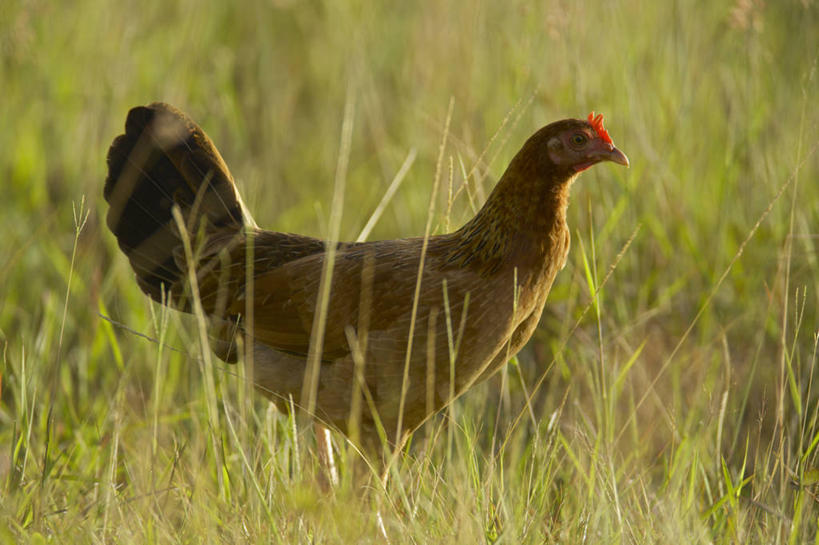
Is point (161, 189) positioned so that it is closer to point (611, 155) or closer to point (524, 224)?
point (524, 224)

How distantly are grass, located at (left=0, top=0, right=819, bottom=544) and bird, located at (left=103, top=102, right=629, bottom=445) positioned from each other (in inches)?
6.7


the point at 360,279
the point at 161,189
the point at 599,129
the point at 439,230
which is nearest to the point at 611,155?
the point at 599,129

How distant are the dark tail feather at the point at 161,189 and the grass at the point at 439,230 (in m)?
0.29

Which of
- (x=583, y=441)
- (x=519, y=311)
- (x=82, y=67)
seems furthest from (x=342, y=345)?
(x=82, y=67)

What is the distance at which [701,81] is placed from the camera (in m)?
5.12

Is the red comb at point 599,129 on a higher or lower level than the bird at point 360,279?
higher

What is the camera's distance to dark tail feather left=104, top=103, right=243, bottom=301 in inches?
152

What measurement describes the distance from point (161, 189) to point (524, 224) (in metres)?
1.60

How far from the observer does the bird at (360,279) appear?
10.3ft

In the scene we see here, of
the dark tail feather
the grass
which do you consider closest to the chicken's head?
the grass

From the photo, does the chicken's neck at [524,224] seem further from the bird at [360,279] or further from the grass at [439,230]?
the grass at [439,230]

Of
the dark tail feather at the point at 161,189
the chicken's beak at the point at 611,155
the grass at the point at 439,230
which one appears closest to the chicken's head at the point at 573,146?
the chicken's beak at the point at 611,155

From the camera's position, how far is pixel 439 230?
13.5 ft

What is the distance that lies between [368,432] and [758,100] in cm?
276
